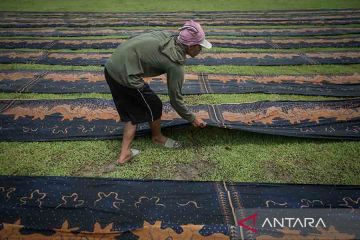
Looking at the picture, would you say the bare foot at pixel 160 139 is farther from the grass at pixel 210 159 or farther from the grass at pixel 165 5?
the grass at pixel 165 5

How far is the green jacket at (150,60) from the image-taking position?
7.43ft

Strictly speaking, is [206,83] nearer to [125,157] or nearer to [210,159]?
[210,159]

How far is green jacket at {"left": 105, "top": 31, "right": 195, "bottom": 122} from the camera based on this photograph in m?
2.26

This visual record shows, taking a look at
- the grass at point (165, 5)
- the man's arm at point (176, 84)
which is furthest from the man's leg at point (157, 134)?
the grass at point (165, 5)

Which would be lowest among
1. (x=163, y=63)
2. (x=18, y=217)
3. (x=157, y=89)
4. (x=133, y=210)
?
(x=18, y=217)

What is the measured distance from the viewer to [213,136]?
3.03 metres

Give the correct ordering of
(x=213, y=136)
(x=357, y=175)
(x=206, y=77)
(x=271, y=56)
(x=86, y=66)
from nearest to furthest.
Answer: (x=357, y=175)
(x=213, y=136)
(x=206, y=77)
(x=86, y=66)
(x=271, y=56)

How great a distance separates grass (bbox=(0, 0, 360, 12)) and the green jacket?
865 cm

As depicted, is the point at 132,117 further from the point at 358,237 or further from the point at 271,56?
the point at 271,56

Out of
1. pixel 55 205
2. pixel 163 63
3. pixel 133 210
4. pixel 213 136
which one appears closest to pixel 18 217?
pixel 55 205

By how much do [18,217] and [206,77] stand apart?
307 cm

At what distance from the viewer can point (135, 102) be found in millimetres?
2533

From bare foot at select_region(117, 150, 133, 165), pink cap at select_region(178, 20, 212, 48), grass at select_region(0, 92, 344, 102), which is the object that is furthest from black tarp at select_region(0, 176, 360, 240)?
grass at select_region(0, 92, 344, 102)

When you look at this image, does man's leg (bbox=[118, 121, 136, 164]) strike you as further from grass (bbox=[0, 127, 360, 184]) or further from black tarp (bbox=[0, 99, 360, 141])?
black tarp (bbox=[0, 99, 360, 141])
